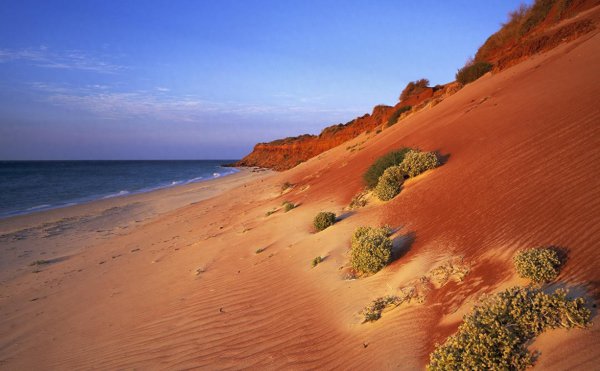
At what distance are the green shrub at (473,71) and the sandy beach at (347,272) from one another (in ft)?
34.0

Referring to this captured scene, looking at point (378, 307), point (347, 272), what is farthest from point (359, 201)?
point (378, 307)

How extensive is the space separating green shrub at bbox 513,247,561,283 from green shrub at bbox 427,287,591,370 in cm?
34

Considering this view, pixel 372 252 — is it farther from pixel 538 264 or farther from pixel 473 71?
pixel 473 71

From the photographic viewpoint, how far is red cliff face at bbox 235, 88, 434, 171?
38.6 meters

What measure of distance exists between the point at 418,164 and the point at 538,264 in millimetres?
5686

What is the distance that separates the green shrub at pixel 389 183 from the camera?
9219mm

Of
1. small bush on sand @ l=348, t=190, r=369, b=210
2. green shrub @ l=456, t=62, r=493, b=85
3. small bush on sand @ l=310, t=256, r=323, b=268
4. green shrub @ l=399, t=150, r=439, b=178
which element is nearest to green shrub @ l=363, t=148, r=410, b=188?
small bush on sand @ l=348, t=190, r=369, b=210

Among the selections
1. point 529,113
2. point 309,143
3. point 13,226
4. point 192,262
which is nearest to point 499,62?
point 529,113

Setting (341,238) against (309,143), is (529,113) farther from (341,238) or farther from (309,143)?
(309,143)

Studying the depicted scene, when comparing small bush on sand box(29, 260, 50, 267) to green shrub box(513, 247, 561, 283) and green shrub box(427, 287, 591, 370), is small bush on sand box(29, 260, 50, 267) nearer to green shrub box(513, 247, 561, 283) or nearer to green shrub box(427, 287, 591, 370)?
green shrub box(427, 287, 591, 370)

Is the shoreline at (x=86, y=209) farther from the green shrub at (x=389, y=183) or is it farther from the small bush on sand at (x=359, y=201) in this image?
the green shrub at (x=389, y=183)

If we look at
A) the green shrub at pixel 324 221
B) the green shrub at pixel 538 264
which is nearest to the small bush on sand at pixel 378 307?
the green shrub at pixel 538 264

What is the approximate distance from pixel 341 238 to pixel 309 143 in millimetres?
53448

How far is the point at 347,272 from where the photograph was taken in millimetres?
6684
